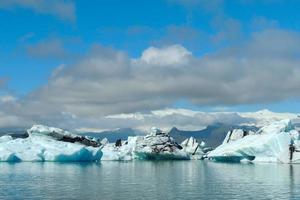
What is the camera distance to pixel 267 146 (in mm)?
88625

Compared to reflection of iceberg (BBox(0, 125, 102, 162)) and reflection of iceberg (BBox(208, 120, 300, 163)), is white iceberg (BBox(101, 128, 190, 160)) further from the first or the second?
reflection of iceberg (BBox(0, 125, 102, 162))

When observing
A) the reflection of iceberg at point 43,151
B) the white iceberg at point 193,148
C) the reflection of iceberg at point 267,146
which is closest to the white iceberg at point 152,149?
the reflection of iceberg at point 267,146

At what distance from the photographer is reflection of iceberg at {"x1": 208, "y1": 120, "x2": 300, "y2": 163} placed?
288 feet

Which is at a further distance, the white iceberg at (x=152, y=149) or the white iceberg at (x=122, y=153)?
the white iceberg at (x=122, y=153)

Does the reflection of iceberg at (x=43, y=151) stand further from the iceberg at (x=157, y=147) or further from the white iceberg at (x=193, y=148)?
the white iceberg at (x=193, y=148)

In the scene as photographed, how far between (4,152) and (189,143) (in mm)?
55597

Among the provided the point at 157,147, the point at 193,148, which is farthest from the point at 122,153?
the point at 193,148

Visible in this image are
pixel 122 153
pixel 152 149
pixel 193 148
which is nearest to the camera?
pixel 152 149

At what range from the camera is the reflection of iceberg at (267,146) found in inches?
3452

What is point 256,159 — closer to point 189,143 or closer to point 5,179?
point 189,143

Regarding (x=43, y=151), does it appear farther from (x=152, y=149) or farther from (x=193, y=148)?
(x=193, y=148)

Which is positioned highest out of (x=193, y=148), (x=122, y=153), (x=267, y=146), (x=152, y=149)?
(x=193, y=148)

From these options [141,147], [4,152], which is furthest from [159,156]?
[4,152]

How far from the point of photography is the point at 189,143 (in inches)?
5133
